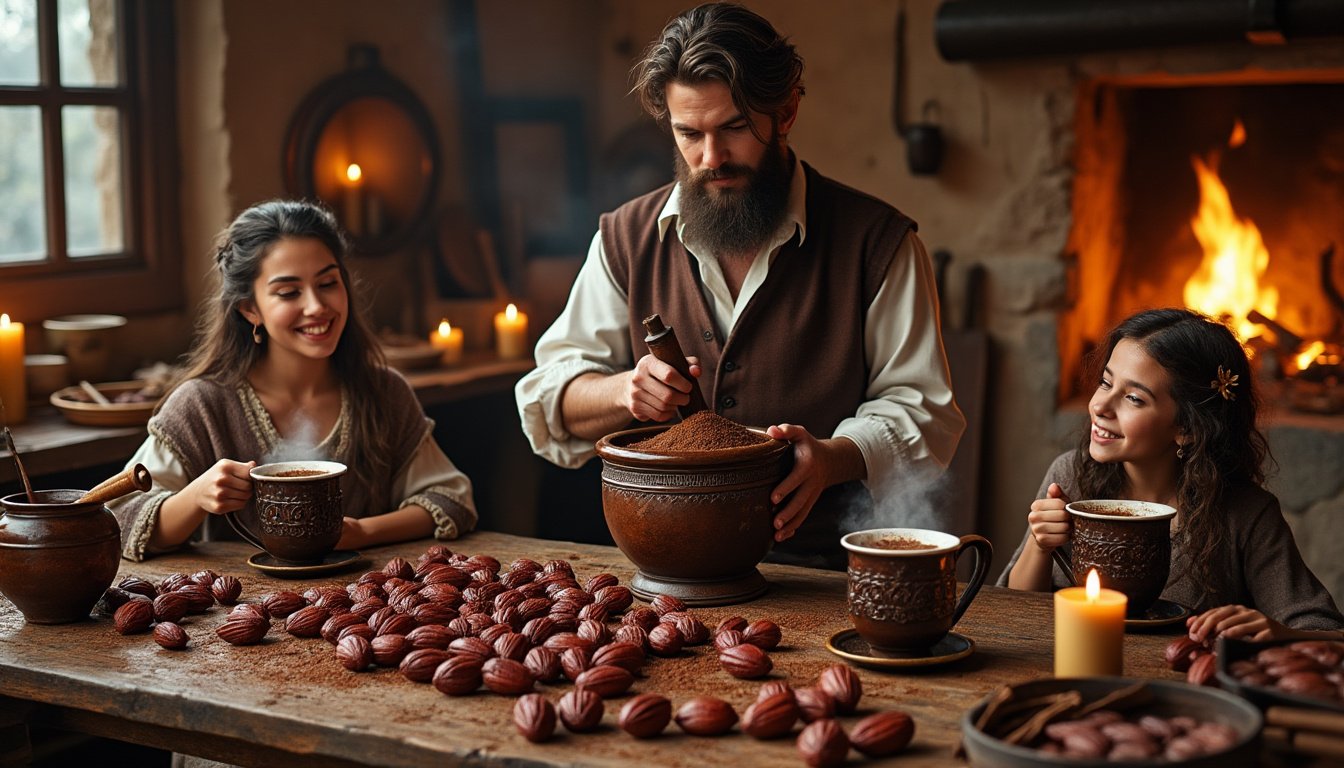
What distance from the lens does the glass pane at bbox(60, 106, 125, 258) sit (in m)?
4.17

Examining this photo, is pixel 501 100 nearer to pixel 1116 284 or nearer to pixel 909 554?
pixel 1116 284

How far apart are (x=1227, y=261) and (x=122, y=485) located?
437cm

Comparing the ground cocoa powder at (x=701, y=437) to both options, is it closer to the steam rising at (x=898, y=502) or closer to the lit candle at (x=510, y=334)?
the steam rising at (x=898, y=502)

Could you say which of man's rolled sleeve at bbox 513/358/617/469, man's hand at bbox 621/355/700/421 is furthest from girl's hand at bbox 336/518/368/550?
man's hand at bbox 621/355/700/421

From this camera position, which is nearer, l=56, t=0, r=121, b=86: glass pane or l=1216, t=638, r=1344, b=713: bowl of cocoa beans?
l=1216, t=638, r=1344, b=713: bowl of cocoa beans

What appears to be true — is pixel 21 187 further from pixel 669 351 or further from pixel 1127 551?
pixel 1127 551

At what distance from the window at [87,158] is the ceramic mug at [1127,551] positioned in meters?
3.15

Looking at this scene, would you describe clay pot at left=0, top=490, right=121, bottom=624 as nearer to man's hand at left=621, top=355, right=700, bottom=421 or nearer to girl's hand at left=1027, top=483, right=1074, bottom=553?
man's hand at left=621, top=355, right=700, bottom=421

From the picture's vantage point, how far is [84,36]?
416 centimetres

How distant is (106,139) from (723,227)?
239 centimetres

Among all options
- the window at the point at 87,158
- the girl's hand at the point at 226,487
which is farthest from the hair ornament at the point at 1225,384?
the window at the point at 87,158

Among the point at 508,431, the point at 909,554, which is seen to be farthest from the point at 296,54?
the point at 909,554

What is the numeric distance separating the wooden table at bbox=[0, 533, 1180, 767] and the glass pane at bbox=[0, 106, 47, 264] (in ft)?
6.57

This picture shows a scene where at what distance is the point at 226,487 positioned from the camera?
2.56m
